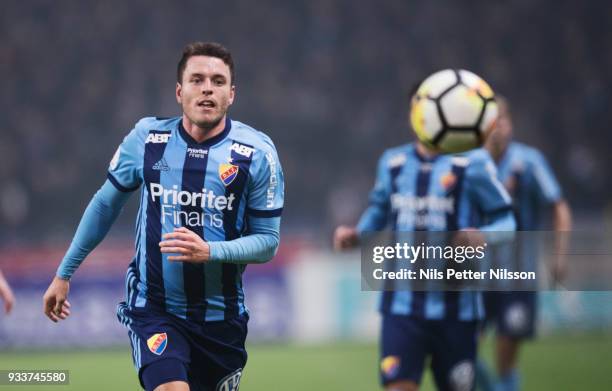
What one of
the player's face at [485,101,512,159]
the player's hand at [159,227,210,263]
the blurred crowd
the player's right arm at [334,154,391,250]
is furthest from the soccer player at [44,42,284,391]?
the blurred crowd

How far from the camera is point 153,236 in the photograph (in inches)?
170

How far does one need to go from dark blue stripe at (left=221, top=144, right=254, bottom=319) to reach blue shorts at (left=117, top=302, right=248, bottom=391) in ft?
0.26

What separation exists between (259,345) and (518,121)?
22.5 ft

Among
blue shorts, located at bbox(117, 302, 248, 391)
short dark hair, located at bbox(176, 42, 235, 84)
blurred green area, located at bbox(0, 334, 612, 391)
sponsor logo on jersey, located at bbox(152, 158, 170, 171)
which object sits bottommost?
blurred green area, located at bbox(0, 334, 612, 391)

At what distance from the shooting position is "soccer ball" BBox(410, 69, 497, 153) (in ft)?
16.3

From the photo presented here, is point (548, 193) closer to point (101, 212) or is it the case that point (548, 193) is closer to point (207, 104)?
point (207, 104)

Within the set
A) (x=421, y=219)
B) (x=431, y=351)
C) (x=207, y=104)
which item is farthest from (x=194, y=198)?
(x=431, y=351)

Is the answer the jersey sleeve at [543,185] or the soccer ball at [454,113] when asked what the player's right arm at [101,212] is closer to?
the soccer ball at [454,113]

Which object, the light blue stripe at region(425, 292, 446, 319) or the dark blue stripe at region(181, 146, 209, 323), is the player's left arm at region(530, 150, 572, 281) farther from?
the dark blue stripe at region(181, 146, 209, 323)

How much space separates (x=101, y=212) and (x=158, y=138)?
41 cm

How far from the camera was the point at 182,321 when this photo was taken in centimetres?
428

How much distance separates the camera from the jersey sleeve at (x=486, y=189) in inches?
213

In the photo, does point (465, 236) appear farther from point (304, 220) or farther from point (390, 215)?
point (304, 220)

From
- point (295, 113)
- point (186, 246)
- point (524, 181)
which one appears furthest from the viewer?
point (295, 113)
